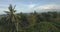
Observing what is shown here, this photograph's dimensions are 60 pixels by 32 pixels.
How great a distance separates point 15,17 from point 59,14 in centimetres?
375

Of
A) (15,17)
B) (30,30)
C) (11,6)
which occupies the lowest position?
(30,30)

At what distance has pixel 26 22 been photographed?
13.6 metres

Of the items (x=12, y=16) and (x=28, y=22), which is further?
(x=28, y=22)

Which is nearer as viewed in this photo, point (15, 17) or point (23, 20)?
point (15, 17)

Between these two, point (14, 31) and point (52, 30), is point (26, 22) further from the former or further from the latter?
point (52, 30)

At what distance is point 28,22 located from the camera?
13828 millimetres

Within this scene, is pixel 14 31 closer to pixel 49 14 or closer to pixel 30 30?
pixel 30 30

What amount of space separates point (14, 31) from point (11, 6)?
1993 mm

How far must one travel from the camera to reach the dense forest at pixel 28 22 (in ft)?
40.2

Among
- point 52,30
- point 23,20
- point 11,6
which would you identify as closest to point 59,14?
point 52,30

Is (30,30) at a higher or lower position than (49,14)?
lower

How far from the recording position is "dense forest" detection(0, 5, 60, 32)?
12242 millimetres

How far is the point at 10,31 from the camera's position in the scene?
1234 cm

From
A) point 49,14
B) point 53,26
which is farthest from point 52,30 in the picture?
point 49,14
